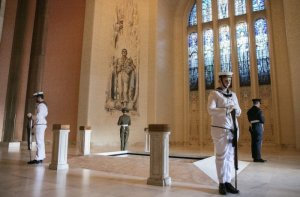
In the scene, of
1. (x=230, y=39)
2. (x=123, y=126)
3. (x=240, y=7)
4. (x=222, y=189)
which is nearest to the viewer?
(x=222, y=189)

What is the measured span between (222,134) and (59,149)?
12.3 ft

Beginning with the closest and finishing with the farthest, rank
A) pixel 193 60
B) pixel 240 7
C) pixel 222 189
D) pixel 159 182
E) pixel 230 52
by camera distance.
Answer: pixel 222 189 → pixel 159 182 → pixel 230 52 → pixel 240 7 → pixel 193 60

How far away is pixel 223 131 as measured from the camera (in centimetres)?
375

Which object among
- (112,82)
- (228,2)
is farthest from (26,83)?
(228,2)

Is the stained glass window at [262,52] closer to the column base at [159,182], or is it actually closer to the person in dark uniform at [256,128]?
the person in dark uniform at [256,128]

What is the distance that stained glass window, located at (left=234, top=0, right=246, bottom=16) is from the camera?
48.5 ft

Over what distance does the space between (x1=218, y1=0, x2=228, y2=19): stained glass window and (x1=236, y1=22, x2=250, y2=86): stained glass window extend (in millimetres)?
1250

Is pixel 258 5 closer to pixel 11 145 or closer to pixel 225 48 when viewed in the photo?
pixel 225 48

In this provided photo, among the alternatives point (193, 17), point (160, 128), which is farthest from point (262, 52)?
point (160, 128)

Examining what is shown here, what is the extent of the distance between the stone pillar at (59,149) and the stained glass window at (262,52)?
11342 mm

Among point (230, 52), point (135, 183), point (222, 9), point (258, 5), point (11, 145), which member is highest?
point (222, 9)

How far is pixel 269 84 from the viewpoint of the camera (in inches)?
529

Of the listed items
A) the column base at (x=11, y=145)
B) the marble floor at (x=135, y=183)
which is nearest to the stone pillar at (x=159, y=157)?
the marble floor at (x=135, y=183)

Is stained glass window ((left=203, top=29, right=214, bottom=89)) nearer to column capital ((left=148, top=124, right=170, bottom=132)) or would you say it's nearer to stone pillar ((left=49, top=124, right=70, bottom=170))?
stone pillar ((left=49, top=124, right=70, bottom=170))
